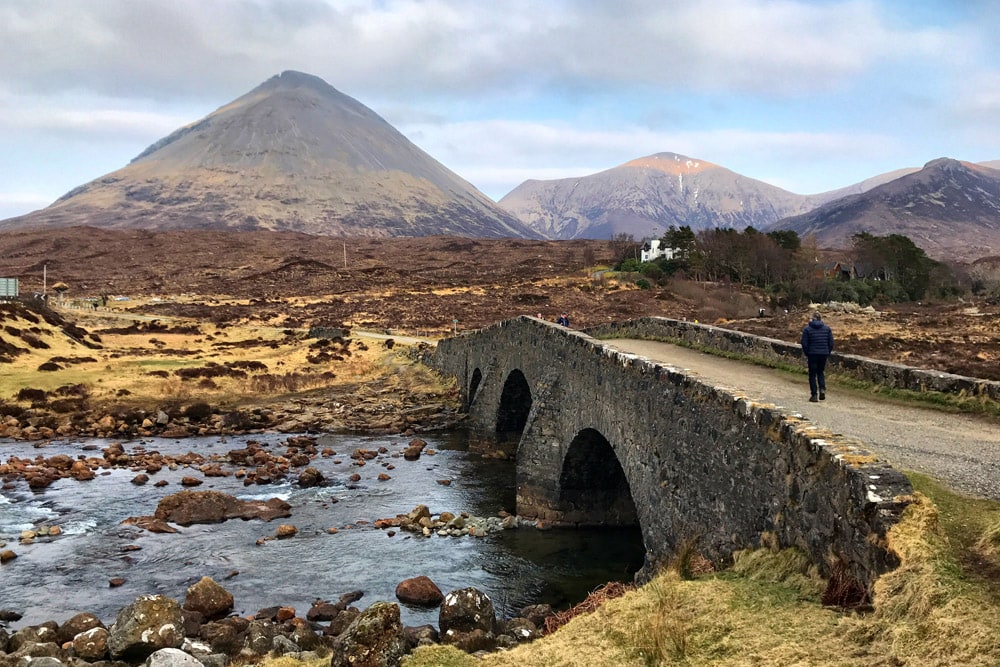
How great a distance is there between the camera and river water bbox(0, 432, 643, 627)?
16656 millimetres

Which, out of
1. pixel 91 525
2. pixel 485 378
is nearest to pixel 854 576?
pixel 91 525

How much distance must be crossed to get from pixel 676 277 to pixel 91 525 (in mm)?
71827

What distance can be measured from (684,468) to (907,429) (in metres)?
3.25

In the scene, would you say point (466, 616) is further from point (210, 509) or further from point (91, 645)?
point (210, 509)

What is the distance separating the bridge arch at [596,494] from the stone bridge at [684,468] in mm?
28

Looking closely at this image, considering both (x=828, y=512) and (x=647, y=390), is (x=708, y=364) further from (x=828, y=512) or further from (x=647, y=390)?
(x=828, y=512)

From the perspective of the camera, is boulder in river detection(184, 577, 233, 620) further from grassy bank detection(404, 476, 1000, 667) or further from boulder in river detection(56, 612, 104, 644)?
grassy bank detection(404, 476, 1000, 667)

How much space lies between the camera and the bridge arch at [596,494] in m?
21.3

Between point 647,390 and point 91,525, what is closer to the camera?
point 647,390

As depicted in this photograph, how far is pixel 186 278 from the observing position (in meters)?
113

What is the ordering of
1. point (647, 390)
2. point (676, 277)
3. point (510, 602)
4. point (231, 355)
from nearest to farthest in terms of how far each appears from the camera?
point (647, 390) → point (510, 602) → point (231, 355) → point (676, 277)

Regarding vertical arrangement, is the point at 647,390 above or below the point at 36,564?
above

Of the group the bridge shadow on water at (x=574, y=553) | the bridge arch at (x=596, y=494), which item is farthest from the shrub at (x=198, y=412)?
the bridge arch at (x=596, y=494)

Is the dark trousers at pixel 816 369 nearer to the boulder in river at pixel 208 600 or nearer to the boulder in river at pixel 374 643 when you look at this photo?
the boulder in river at pixel 374 643
